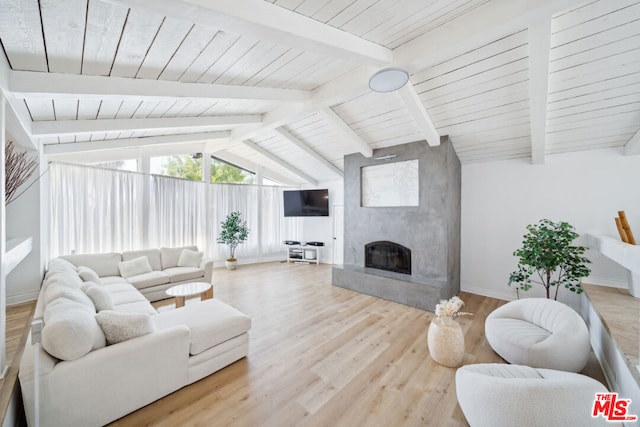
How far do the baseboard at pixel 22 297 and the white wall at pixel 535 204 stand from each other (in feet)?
23.0

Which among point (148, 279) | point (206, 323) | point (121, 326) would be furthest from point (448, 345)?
point (148, 279)

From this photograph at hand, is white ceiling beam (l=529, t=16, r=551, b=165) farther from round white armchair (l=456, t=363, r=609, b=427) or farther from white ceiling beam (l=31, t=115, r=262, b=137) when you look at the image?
white ceiling beam (l=31, t=115, r=262, b=137)

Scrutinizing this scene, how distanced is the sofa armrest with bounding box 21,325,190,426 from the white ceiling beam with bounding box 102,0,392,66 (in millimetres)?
2258

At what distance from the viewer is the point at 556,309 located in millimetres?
Result: 2484

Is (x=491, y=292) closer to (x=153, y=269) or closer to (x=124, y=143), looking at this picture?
(x=153, y=269)

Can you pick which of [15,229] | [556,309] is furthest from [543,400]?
[15,229]

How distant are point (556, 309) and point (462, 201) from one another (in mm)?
2626

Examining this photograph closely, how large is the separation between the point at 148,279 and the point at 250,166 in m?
4.20

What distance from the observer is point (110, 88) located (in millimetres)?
2164

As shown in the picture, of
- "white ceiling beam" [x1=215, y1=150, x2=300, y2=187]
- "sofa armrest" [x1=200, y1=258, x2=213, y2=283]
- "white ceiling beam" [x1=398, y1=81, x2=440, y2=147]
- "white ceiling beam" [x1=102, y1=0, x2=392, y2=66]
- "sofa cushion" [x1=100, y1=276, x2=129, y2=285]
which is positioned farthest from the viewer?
"white ceiling beam" [x1=215, y1=150, x2=300, y2=187]

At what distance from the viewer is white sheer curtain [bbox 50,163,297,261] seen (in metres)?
4.31

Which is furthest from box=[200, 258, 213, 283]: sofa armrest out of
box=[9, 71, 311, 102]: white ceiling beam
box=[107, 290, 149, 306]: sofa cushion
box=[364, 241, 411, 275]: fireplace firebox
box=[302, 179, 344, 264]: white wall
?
box=[302, 179, 344, 264]: white wall

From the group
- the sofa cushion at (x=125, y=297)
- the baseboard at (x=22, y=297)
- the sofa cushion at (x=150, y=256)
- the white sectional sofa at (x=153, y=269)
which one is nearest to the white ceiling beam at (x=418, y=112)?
the sofa cushion at (x=125, y=297)

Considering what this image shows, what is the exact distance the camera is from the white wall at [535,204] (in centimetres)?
348
